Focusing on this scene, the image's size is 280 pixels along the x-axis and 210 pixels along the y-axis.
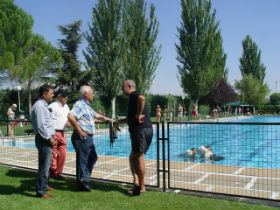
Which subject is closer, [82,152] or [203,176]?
[82,152]

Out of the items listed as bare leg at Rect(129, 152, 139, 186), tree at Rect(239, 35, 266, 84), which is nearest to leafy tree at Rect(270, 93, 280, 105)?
tree at Rect(239, 35, 266, 84)

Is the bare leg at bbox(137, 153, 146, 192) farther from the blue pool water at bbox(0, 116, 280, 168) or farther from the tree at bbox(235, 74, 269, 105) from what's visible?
the tree at bbox(235, 74, 269, 105)

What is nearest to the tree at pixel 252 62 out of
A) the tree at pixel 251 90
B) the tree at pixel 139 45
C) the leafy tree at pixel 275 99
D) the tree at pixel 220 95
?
the tree at pixel 251 90

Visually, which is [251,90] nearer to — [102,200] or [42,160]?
[102,200]

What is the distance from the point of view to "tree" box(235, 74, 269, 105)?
153ft

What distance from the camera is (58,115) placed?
16.5ft

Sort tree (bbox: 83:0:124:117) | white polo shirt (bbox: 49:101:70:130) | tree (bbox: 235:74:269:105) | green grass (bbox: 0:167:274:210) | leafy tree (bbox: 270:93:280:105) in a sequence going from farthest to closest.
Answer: leafy tree (bbox: 270:93:280:105) < tree (bbox: 235:74:269:105) < tree (bbox: 83:0:124:117) < white polo shirt (bbox: 49:101:70:130) < green grass (bbox: 0:167:274:210)

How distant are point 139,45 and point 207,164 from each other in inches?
962

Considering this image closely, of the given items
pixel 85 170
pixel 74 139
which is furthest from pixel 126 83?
pixel 85 170

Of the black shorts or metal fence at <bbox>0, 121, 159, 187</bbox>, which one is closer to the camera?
the black shorts

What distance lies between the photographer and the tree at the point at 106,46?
1049 inches

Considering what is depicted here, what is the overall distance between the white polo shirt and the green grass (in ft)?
3.63

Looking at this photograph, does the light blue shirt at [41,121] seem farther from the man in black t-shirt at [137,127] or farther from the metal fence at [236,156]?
the metal fence at [236,156]

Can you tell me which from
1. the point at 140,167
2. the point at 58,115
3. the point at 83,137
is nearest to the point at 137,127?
the point at 140,167
